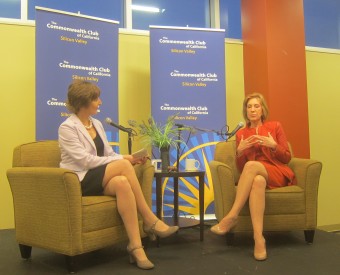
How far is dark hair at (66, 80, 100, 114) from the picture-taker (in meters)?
2.48

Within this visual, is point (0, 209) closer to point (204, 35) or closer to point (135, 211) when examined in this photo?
point (135, 211)

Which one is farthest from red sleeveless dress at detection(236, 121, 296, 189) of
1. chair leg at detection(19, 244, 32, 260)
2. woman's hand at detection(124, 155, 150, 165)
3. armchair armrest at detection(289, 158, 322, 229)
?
chair leg at detection(19, 244, 32, 260)

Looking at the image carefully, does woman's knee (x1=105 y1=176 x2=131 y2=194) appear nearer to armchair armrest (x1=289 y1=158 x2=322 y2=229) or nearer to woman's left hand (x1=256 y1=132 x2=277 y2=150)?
woman's left hand (x1=256 y1=132 x2=277 y2=150)

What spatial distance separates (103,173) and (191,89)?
6.12 feet

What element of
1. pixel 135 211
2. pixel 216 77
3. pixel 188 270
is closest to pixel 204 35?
pixel 216 77

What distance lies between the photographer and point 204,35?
3.99m

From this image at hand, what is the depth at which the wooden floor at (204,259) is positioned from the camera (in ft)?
7.10

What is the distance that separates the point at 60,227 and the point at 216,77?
2.50m

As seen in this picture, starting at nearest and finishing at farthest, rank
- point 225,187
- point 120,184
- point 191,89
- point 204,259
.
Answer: point 120,184 → point 204,259 → point 225,187 → point 191,89

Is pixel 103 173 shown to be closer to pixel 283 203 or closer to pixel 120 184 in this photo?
pixel 120 184

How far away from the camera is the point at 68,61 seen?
346 cm

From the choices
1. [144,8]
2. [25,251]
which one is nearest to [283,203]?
[25,251]

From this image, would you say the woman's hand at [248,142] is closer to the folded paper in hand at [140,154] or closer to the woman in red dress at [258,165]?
the woman in red dress at [258,165]

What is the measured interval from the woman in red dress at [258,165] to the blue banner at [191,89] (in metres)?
0.85
